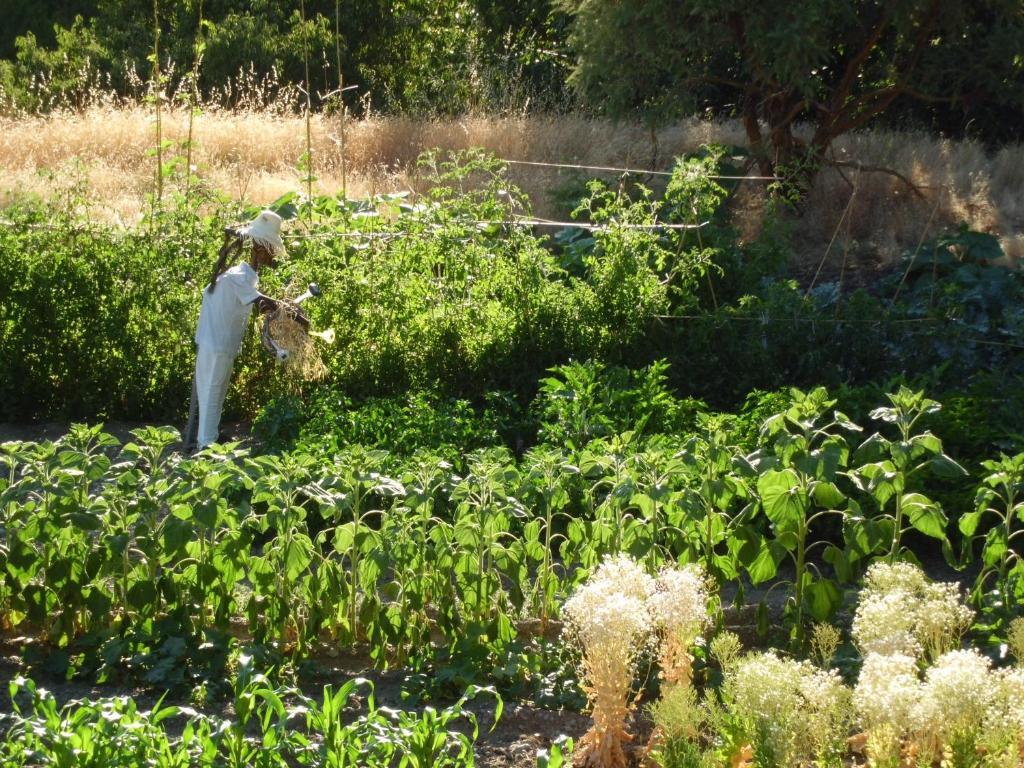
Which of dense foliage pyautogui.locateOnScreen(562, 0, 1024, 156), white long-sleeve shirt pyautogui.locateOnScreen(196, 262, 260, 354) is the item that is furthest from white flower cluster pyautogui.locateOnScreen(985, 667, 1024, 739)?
dense foliage pyautogui.locateOnScreen(562, 0, 1024, 156)

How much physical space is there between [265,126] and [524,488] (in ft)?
39.2

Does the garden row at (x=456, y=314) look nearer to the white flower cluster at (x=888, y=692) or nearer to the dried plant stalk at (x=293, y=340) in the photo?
the dried plant stalk at (x=293, y=340)

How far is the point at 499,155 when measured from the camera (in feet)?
50.4

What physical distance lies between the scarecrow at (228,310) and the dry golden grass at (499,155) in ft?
17.1

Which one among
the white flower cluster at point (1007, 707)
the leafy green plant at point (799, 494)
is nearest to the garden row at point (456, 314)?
the leafy green plant at point (799, 494)

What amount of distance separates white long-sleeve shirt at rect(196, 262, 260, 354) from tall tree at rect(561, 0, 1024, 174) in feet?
20.4

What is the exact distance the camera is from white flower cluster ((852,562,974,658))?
3.48 m

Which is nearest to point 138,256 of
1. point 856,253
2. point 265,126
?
point 856,253

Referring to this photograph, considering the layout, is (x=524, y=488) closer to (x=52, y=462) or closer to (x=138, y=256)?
(x=52, y=462)

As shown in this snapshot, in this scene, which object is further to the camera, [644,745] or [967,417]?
[967,417]

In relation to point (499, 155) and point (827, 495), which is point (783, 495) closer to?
point (827, 495)

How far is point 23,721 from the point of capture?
3.14 metres

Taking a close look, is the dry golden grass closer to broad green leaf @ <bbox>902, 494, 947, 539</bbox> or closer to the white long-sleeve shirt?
the white long-sleeve shirt

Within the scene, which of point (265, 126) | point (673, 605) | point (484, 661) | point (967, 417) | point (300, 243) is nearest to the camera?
point (673, 605)
